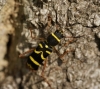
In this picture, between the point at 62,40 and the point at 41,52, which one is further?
the point at 41,52

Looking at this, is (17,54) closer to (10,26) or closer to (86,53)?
(10,26)

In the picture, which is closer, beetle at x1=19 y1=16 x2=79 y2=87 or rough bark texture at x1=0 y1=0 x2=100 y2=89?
rough bark texture at x1=0 y1=0 x2=100 y2=89

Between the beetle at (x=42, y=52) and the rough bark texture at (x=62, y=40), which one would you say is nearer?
the rough bark texture at (x=62, y=40)

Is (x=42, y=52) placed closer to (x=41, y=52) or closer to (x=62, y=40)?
(x=41, y=52)

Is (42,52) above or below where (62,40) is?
below

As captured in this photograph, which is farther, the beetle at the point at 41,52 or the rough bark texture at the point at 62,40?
the beetle at the point at 41,52

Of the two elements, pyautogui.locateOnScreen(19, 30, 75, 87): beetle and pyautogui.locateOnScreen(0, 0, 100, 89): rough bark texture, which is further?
pyautogui.locateOnScreen(19, 30, 75, 87): beetle

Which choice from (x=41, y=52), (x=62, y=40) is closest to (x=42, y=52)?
(x=41, y=52)

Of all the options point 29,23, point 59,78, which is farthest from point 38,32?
point 59,78
